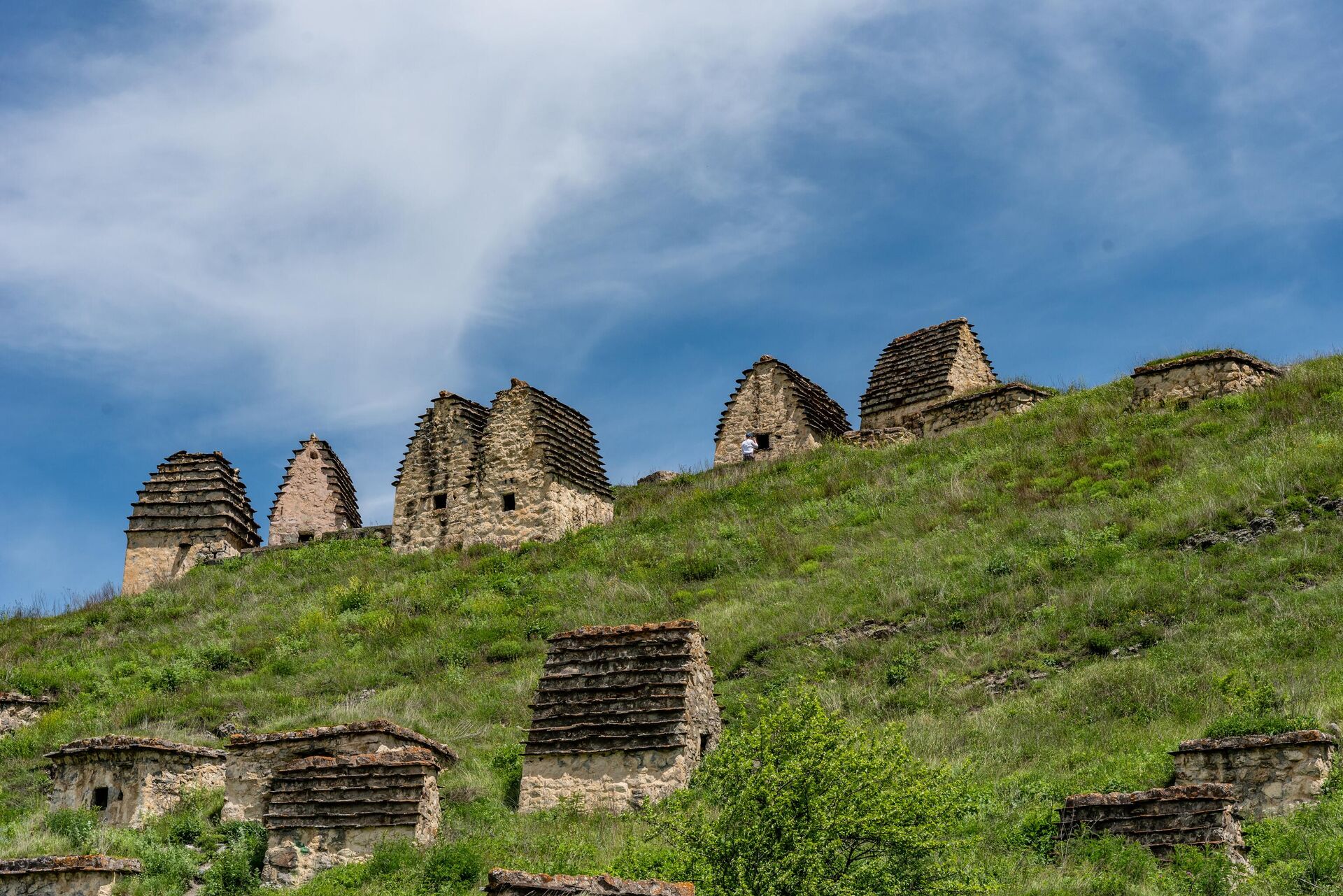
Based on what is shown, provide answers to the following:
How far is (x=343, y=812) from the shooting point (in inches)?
623

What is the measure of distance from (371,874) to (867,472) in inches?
797

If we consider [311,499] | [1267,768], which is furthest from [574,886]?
[311,499]

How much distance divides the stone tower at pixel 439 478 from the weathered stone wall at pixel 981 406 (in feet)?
38.0

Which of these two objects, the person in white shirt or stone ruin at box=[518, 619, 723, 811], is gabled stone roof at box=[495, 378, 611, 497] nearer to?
the person in white shirt

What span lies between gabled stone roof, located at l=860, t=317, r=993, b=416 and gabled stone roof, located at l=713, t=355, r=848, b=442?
1.01 m

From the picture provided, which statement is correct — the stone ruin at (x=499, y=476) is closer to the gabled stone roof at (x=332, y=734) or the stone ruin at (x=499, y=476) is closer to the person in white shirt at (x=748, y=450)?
the person in white shirt at (x=748, y=450)

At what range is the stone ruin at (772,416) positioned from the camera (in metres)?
40.2

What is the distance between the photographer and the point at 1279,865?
12508 millimetres

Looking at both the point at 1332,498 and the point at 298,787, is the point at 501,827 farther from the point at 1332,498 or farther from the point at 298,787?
the point at 1332,498

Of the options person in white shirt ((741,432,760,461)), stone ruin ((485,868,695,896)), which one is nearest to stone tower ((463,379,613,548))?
person in white shirt ((741,432,760,461))

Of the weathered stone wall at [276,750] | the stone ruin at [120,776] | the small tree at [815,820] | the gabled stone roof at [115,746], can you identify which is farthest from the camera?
the gabled stone roof at [115,746]

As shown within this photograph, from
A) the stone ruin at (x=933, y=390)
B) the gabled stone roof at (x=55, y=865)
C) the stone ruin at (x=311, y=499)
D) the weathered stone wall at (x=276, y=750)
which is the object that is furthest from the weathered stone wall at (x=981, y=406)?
the gabled stone roof at (x=55, y=865)

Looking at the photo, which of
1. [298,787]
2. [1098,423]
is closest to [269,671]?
[298,787]

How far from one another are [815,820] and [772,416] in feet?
94.3
